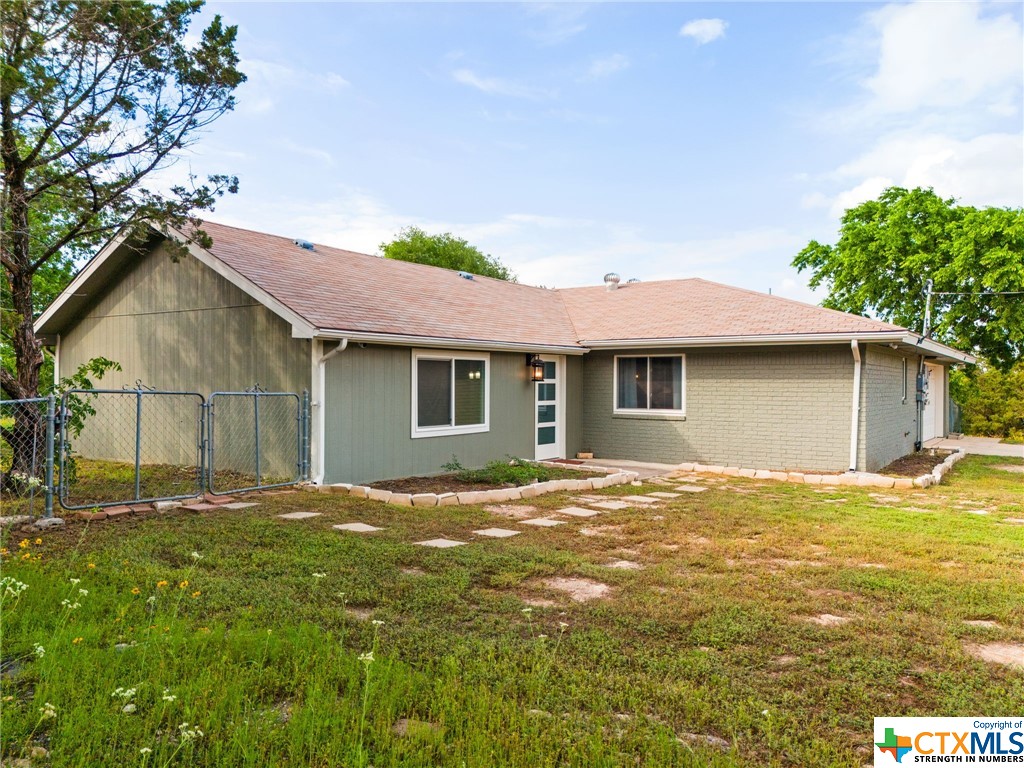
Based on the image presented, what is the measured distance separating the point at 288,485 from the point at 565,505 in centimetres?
356

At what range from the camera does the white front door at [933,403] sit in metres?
17.2

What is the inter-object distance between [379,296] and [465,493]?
416 centimetres

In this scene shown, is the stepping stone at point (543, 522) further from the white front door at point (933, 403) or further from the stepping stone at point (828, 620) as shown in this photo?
the white front door at point (933, 403)

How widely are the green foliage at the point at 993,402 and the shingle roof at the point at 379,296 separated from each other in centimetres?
1730

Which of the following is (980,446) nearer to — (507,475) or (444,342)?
(507,475)

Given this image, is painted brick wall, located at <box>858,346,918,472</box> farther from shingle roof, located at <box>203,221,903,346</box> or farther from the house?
shingle roof, located at <box>203,221,903,346</box>

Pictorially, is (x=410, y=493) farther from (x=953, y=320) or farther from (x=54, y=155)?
(x=953, y=320)

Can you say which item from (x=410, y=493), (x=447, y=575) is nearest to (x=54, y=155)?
(x=410, y=493)

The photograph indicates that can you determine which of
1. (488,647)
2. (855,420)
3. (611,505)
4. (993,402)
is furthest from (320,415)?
(993,402)

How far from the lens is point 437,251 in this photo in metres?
39.3

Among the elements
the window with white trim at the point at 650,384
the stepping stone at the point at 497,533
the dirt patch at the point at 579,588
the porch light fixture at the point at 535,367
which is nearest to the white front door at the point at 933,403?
the window with white trim at the point at 650,384

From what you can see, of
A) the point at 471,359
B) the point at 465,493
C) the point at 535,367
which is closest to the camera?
the point at 465,493

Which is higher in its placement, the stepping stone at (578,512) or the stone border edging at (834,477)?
the stone border edging at (834,477)

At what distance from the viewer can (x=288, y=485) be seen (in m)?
8.55
